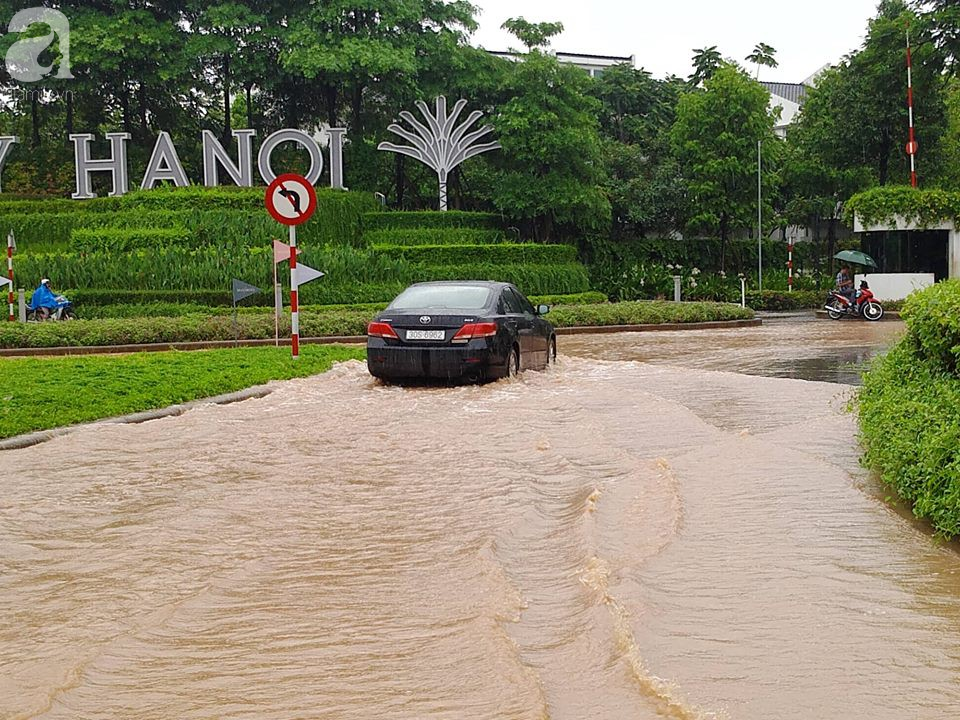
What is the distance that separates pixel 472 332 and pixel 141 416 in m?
4.07

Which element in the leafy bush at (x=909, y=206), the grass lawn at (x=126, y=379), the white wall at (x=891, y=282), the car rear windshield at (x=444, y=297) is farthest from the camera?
the white wall at (x=891, y=282)

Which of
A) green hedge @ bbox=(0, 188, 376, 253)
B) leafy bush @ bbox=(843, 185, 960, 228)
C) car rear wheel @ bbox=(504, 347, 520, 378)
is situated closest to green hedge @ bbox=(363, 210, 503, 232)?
green hedge @ bbox=(0, 188, 376, 253)

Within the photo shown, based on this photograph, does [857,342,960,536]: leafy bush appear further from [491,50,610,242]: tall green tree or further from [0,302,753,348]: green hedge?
[491,50,610,242]: tall green tree

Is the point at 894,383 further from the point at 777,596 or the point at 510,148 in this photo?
the point at 510,148

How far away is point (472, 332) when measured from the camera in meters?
13.6

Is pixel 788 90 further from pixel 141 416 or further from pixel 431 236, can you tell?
pixel 141 416

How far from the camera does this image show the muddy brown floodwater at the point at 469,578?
412 cm

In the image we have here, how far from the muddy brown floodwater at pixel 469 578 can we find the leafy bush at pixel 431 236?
26501mm

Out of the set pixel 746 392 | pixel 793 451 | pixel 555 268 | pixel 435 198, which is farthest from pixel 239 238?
pixel 793 451

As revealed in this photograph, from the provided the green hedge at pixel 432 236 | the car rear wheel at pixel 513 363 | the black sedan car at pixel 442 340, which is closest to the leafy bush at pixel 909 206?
the green hedge at pixel 432 236

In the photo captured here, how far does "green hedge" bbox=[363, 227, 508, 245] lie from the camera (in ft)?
121

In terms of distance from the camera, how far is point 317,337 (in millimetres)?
23375

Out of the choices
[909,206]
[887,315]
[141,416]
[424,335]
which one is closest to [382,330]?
[424,335]

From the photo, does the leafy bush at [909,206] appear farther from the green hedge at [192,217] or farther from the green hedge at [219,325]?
the green hedge at [192,217]
